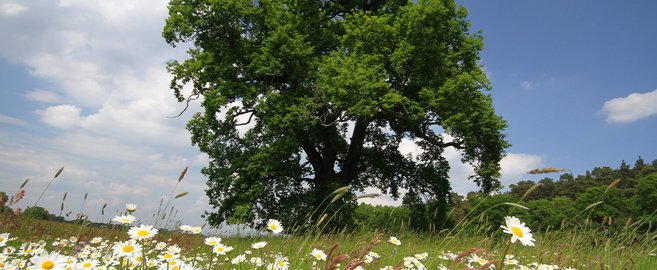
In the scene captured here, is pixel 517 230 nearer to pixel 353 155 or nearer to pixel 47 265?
pixel 47 265

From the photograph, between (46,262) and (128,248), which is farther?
(128,248)

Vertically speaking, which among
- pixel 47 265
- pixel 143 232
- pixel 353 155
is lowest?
pixel 47 265

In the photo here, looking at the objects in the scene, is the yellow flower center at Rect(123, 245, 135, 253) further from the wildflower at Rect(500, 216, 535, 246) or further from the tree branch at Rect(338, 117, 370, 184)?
the tree branch at Rect(338, 117, 370, 184)

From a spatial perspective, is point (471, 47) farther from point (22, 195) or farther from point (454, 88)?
point (22, 195)

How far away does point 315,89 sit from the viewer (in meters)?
17.0

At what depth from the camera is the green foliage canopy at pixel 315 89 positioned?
1564cm

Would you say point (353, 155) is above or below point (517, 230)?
above

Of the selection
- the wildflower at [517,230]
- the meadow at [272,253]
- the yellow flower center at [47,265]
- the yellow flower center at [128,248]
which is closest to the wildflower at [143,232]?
the meadow at [272,253]

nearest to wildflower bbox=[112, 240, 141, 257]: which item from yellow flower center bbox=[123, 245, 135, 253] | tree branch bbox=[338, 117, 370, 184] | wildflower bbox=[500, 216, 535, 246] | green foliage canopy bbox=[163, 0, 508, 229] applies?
yellow flower center bbox=[123, 245, 135, 253]

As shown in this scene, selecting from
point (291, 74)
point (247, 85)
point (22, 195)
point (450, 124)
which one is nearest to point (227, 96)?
point (247, 85)

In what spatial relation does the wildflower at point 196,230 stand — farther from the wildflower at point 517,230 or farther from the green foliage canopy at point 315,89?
the green foliage canopy at point 315,89

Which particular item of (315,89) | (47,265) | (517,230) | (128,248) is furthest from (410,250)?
(315,89)

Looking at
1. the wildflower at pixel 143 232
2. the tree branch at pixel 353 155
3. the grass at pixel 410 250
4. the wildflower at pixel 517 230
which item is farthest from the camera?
the tree branch at pixel 353 155

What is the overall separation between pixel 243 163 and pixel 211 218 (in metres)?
2.98
